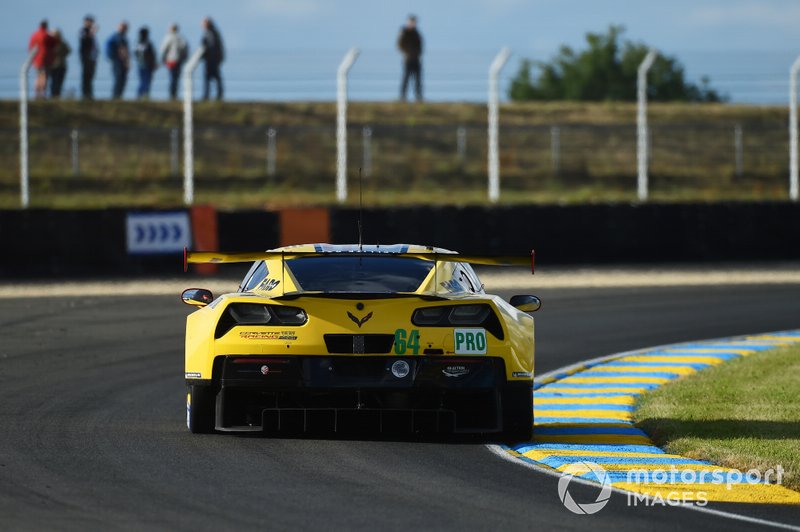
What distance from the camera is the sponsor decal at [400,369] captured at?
344 inches

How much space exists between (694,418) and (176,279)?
44.3 feet

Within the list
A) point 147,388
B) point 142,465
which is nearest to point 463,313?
point 142,465

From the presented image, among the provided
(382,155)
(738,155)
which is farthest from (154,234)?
(738,155)

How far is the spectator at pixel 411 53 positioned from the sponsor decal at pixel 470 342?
2271cm

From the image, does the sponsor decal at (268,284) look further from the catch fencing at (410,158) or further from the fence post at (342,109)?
the catch fencing at (410,158)

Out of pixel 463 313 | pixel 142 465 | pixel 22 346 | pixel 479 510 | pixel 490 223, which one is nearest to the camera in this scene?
pixel 479 510

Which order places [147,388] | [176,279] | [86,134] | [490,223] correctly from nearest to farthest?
[147,388]
[176,279]
[490,223]
[86,134]

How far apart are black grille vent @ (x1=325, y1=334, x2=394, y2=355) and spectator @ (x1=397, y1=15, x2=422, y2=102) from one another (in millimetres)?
22810

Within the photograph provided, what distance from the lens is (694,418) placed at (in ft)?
34.0

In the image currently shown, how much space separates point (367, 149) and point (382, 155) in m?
0.68

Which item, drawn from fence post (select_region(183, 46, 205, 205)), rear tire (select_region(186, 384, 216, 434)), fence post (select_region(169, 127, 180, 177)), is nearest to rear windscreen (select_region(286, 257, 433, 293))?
rear tire (select_region(186, 384, 216, 434))

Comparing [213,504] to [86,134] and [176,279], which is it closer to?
[176,279]

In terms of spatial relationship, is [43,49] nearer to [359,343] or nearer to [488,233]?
[488,233]

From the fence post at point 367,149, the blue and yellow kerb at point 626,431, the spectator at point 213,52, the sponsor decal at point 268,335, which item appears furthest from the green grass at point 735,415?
the fence post at point 367,149
